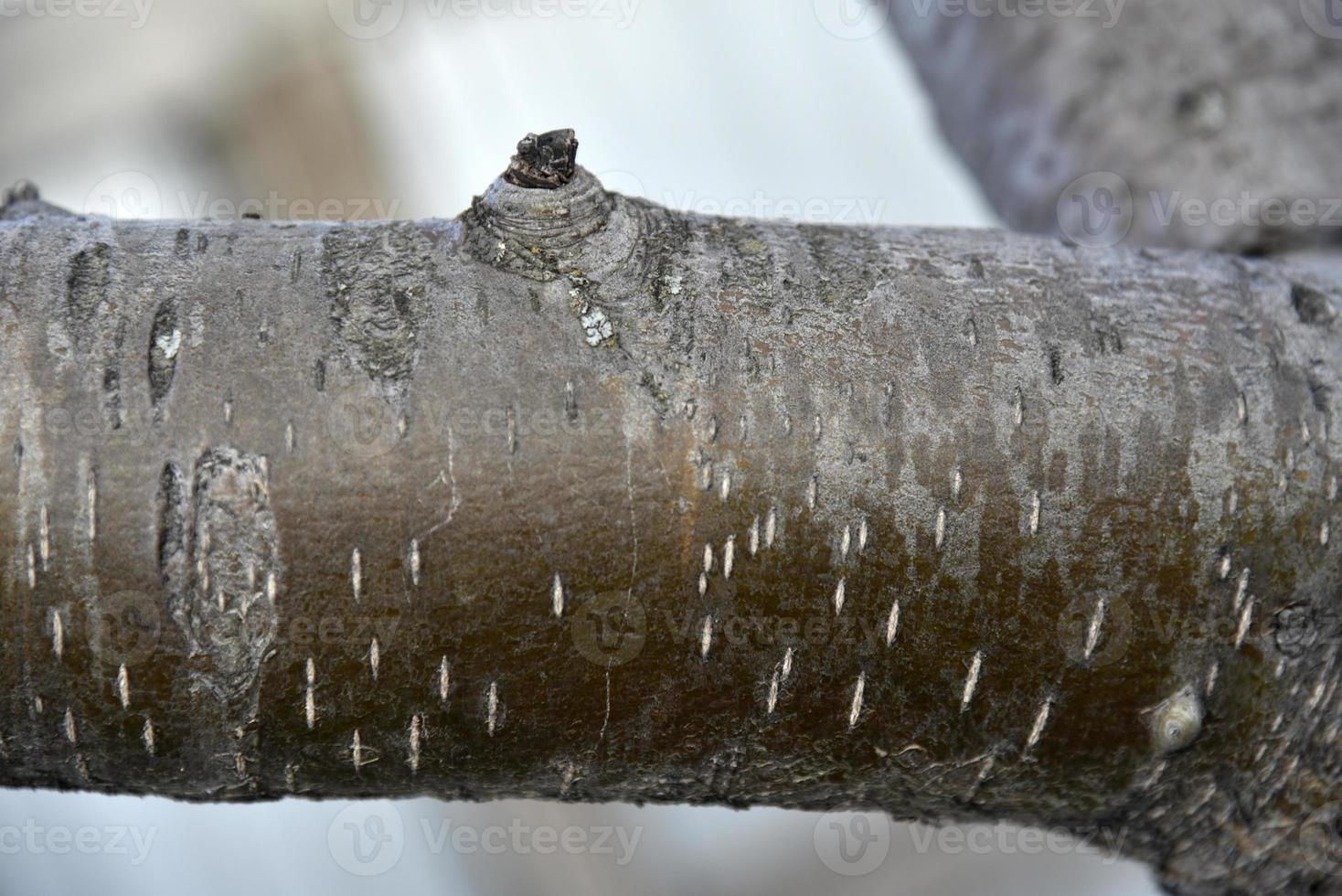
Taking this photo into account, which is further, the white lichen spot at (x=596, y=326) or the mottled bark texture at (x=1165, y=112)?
the mottled bark texture at (x=1165, y=112)

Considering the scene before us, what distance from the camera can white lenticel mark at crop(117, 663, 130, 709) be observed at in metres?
0.45

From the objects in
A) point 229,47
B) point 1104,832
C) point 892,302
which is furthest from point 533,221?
point 229,47

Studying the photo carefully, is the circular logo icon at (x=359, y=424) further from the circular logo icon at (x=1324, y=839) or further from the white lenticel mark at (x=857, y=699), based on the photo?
the circular logo icon at (x=1324, y=839)

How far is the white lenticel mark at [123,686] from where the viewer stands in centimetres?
45

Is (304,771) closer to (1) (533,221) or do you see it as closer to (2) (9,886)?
(1) (533,221)

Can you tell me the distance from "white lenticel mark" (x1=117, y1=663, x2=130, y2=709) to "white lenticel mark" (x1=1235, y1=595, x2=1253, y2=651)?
0.49m

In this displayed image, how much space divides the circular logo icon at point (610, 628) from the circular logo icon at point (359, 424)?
106mm

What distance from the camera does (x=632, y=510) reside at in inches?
17.9

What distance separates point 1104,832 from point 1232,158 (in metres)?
0.55
